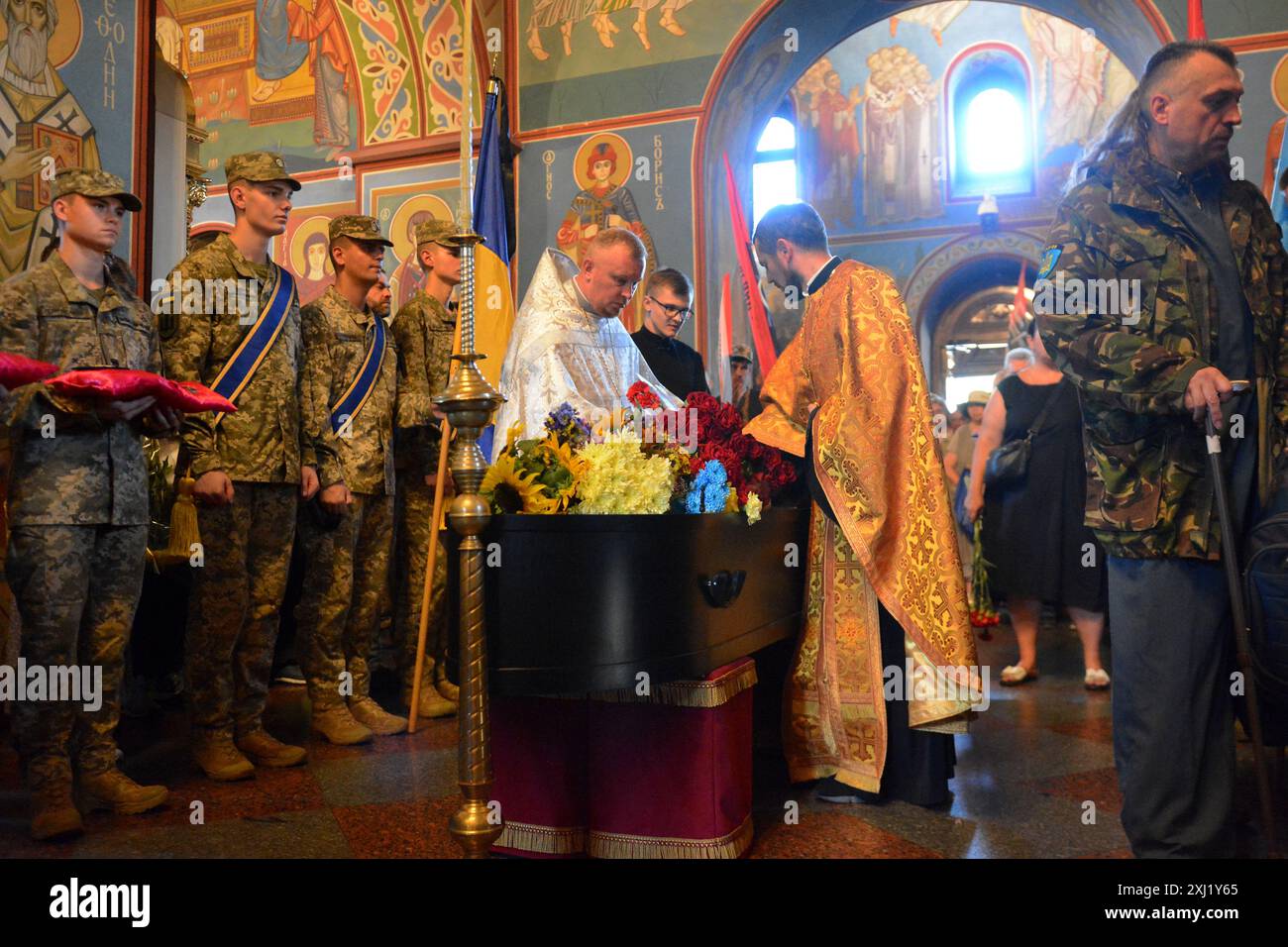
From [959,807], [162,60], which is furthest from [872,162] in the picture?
[959,807]

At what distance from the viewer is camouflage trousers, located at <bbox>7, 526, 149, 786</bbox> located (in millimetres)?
3107

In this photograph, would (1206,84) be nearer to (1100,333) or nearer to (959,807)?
(1100,333)

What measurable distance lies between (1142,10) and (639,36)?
3661 mm

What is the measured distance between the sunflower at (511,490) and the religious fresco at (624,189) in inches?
204

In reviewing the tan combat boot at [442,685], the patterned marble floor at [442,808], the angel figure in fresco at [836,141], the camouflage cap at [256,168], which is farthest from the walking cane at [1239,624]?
→ the angel figure in fresco at [836,141]

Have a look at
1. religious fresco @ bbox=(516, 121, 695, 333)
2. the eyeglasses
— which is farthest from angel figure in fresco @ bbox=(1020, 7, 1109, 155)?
the eyeglasses

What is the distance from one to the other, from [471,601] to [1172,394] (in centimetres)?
172

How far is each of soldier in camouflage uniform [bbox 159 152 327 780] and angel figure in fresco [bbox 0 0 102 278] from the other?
3.57ft

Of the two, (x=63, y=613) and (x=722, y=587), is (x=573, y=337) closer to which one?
(x=722, y=587)

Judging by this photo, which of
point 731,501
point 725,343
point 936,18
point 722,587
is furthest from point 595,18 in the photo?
point 936,18

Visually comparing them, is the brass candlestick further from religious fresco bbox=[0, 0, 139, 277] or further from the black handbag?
the black handbag

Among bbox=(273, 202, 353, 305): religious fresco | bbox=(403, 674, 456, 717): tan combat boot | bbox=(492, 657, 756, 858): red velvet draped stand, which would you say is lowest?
bbox=(403, 674, 456, 717): tan combat boot

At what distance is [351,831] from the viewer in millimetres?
3160

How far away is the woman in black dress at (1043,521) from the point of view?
5684 millimetres
